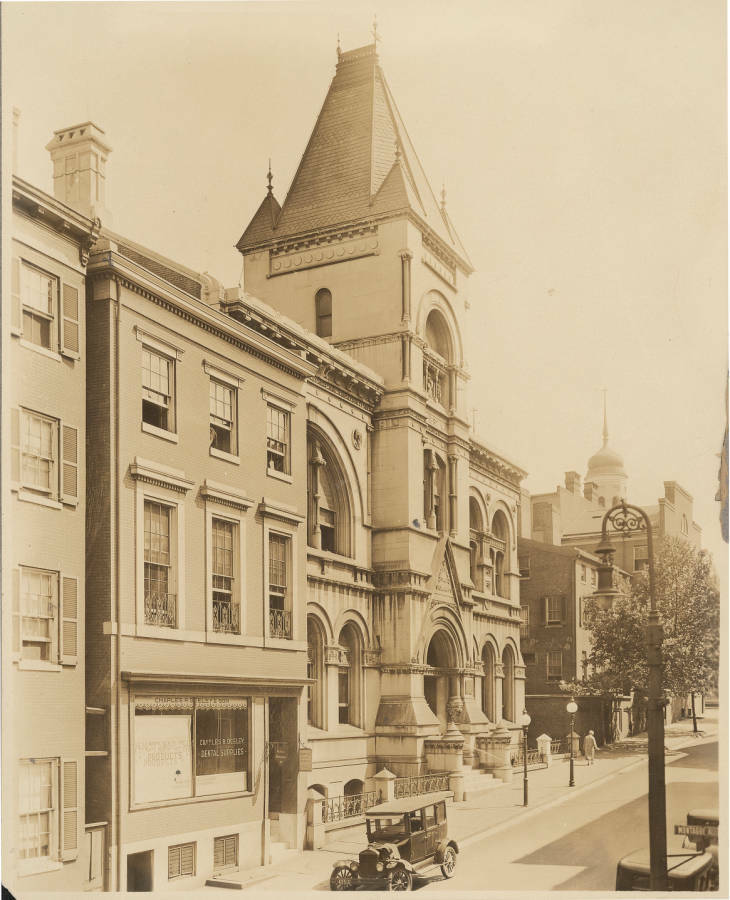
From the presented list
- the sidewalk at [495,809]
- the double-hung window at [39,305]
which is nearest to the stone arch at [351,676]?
the sidewalk at [495,809]

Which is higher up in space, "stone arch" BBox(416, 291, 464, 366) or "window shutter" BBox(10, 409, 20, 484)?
"stone arch" BBox(416, 291, 464, 366)

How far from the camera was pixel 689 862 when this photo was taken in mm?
12070

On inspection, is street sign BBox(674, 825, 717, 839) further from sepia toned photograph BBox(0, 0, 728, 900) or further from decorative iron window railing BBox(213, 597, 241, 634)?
decorative iron window railing BBox(213, 597, 241, 634)

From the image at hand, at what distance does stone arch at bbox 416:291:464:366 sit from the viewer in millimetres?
16953

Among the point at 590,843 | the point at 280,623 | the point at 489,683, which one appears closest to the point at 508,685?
the point at 489,683

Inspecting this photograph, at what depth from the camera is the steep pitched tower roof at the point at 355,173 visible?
1315cm

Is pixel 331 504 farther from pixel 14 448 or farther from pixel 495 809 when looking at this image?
pixel 14 448

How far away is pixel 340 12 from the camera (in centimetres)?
1244

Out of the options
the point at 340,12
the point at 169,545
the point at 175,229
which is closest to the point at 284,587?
the point at 169,545

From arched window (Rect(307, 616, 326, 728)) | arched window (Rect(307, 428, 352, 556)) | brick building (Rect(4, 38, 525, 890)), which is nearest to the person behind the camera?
brick building (Rect(4, 38, 525, 890))

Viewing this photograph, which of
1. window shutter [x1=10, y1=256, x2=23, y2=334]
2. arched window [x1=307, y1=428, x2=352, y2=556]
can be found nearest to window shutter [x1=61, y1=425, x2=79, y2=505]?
window shutter [x1=10, y1=256, x2=23, y2=334]

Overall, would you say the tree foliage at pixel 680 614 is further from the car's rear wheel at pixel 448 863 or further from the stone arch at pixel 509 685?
the stone arch at pixel 509 685

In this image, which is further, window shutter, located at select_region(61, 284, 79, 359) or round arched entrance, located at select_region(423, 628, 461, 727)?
round arched entrance, located at select_region(423, 628, 461, 727)

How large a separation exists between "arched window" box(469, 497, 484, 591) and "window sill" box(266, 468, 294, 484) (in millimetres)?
5398
